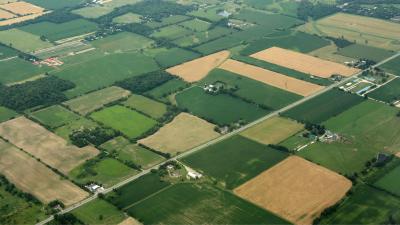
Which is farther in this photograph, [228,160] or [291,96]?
[291,96]

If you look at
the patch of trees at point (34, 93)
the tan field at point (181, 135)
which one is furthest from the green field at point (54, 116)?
the tan field at point (181, 135)

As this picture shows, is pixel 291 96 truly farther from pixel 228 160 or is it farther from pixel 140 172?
pixel 140 172

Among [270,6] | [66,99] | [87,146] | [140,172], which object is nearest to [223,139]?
[140,172]

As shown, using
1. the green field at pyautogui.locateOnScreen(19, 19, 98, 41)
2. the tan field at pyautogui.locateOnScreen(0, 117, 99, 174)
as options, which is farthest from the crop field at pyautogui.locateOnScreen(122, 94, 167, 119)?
the green field at pyautogui.locateOnScreen(19, 19, 98, 41)

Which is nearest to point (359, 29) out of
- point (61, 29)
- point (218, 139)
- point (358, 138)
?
point (358, 138)

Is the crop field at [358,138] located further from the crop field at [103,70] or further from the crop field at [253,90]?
the crop field at [103,70]

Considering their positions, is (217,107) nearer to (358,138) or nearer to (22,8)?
(358,138)
